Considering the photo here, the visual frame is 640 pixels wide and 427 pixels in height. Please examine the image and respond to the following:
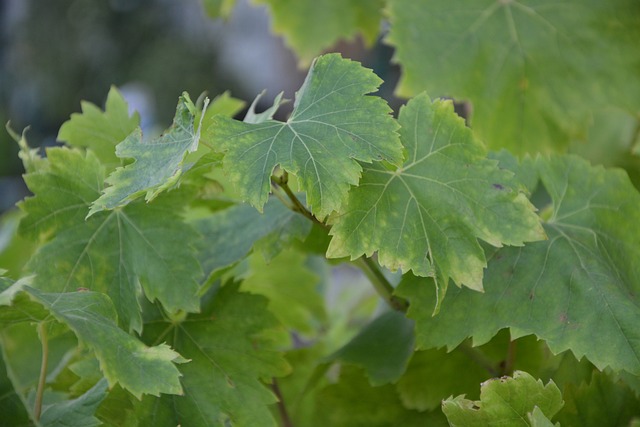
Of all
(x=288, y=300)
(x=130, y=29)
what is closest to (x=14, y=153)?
(x=130, y=29)

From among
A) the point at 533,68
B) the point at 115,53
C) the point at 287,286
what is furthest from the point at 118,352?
the point at 115,53

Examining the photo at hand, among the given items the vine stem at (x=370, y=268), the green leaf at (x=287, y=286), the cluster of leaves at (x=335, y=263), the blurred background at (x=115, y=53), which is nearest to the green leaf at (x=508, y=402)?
the cluster of leaves at (x=335, y=263)

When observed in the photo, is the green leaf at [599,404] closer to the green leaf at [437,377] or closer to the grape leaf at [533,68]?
the green leaf at [437,377]

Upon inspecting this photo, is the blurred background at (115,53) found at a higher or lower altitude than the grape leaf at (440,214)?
lower

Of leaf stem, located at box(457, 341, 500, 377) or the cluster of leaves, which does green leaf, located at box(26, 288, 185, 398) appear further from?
leaf stem, located at box(457, 341, 500, 377)

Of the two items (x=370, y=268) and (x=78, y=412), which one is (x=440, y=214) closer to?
(x=370, y=268)

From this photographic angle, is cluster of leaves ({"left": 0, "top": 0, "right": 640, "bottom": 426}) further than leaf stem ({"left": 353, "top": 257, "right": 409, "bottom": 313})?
No

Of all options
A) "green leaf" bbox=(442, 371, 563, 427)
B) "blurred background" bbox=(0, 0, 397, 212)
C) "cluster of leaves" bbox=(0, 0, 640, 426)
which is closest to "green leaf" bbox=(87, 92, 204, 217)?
"cluster of leaves" bbox=(0, 0, 640, 426)
